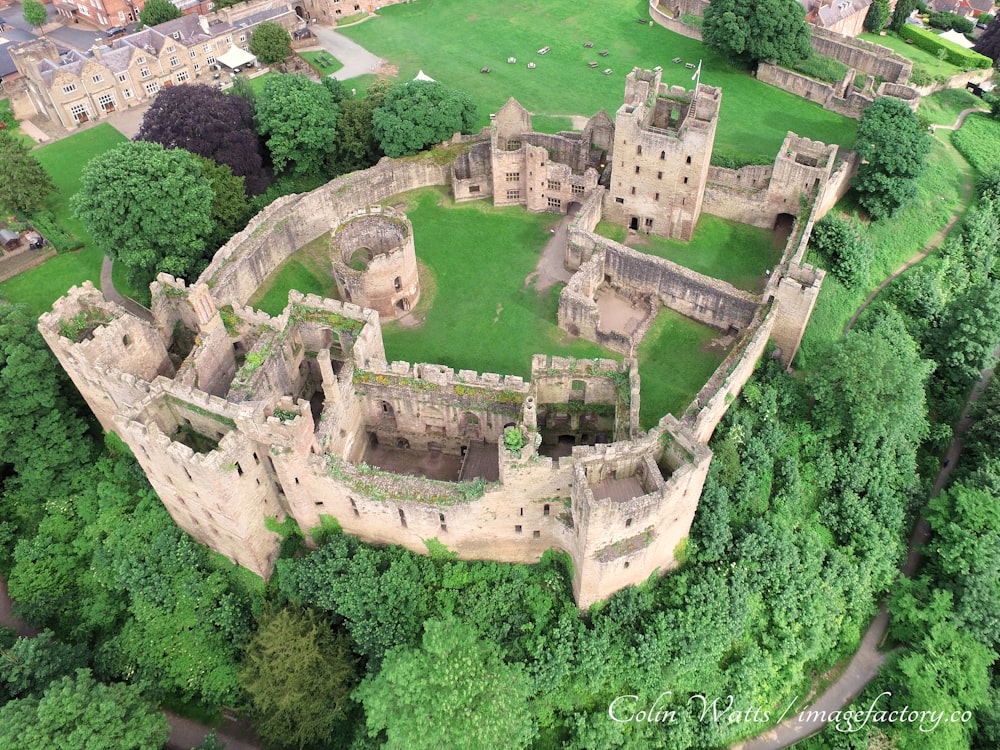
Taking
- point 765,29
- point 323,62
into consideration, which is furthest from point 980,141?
point 323,62

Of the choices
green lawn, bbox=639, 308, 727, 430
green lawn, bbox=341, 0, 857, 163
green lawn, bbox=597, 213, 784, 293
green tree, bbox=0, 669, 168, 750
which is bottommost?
green tree, bbox=0, 669, 168, 750

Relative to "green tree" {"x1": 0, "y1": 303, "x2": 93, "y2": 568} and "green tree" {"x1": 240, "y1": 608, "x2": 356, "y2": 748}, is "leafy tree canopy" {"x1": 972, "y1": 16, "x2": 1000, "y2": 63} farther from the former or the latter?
"green tree" {"x1": 0, "y1": 303, "x2": 93, "y2": 568}

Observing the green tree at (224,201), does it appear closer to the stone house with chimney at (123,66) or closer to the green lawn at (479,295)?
the green lawn at (479,295)

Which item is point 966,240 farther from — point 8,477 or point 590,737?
point 8,477

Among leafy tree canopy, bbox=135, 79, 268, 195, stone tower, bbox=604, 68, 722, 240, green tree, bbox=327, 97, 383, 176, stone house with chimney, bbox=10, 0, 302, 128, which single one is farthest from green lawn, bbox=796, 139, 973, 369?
stone house with chimney, bbox=10, 0, 302, 128

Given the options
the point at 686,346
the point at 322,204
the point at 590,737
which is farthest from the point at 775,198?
the point at 590,737

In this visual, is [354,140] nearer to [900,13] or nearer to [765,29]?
[765,29]
